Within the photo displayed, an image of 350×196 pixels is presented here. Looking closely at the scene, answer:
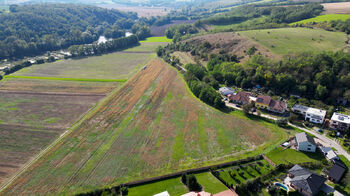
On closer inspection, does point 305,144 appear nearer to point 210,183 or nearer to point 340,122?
point 340,122

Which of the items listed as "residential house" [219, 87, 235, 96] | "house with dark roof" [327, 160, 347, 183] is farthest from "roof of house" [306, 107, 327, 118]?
"residential house" [219, 87, 235, 96]

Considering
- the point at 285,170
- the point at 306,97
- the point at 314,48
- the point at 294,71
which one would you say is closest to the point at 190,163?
the point at 285,170

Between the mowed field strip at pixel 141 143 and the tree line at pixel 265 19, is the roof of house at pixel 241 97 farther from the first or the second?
the tree line at pixel 265 19

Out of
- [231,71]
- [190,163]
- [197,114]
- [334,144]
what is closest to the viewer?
[190,163]

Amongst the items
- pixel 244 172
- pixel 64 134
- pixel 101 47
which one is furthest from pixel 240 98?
pixel 101 47

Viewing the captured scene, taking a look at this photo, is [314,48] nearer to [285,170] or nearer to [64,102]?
[285,170]
